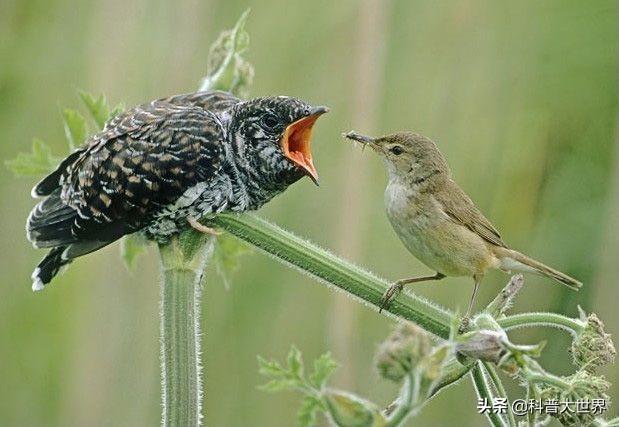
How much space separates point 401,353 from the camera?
1957mm

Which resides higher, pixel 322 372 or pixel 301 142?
pixel 301 142

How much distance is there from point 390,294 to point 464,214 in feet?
2.46

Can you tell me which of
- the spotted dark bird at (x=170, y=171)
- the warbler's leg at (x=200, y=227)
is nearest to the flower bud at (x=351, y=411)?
Answer: the warbler's leg at (x=200, y=227)

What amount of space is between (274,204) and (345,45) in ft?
2.55

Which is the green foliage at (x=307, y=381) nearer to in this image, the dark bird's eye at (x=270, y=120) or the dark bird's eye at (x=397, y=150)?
the dark bird's eye at (x=270, y=120)

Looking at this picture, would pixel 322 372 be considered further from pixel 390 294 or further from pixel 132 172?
pixel 132 172

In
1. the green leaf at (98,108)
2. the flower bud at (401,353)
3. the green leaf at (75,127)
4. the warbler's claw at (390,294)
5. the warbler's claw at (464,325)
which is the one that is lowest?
the flower bud at (401,353)

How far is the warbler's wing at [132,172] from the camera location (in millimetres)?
2926

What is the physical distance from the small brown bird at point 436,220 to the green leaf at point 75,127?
0.75 meters

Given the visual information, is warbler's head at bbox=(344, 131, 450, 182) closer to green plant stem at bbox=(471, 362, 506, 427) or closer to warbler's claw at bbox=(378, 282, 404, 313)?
warbler's claw at bbox=(378, 282, 404, 313)

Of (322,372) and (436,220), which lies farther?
(436,220)

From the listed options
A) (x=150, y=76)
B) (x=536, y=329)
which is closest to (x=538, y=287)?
(x=536, y=329)

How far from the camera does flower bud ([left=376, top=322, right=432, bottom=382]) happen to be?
6.42 feet

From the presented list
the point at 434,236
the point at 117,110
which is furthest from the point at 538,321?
the point at 117,110
